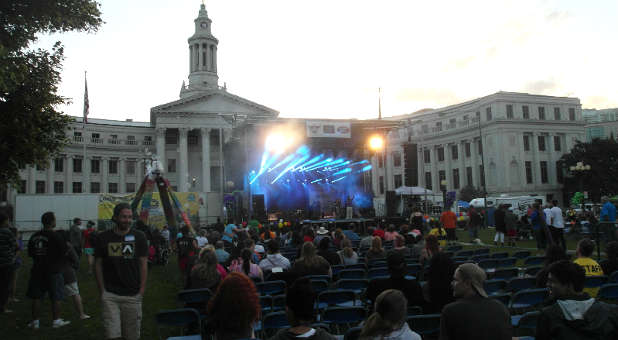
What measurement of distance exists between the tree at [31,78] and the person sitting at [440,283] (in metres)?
10.4

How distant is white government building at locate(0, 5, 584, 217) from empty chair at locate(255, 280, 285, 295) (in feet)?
154

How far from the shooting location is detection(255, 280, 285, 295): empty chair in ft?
22.4

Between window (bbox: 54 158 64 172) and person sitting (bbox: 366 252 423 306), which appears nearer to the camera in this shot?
person sitting (bbox: 366 252 423 306)

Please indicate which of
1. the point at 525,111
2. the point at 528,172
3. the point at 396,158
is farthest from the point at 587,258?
the point at 396,158

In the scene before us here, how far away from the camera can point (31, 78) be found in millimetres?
12203

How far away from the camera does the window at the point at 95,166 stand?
190 feet

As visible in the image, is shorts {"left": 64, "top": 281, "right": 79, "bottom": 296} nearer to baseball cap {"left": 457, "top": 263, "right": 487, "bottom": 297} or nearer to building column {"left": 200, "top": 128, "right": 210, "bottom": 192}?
baseball cap {"left": 457, "top": 263, "right": 487, "bottom": 297}

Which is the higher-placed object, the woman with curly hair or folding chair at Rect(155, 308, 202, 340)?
the woman with curly hair

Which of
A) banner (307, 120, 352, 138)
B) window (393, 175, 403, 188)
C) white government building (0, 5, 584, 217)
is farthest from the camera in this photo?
window (393, 175, 403, 188)

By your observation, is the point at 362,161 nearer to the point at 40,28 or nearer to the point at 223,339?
the point at 40,28

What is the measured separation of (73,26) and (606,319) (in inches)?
543

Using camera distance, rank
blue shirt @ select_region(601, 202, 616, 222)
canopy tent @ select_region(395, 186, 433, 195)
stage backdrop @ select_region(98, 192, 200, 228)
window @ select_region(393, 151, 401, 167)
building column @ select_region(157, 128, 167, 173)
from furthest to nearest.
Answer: window @ select_region(393, 151, 401, 167) → building column @ select_region(157, 128, 167, 173) → canopy tent @ select_region(395, 186, 433, 195) → stage backdrop @ select_region(98, 192, 200, 228) → blue shirt @ select_region(601, 202, 616, 222)

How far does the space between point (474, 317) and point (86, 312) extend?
849 cm

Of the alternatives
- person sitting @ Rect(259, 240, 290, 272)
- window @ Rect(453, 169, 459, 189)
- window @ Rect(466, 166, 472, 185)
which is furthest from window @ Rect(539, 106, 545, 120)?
person sitting @ Rect(259, 240, 290, 272)
